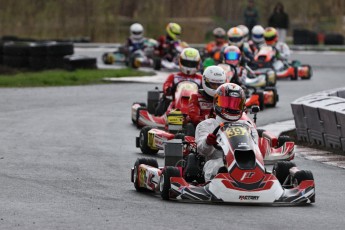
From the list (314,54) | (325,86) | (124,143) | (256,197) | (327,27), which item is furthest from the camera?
(327,27)

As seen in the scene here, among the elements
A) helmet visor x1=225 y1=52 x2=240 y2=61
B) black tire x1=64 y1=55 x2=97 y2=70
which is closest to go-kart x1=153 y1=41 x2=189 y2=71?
black tire x1=64 y1=55 x2=97 y2=70

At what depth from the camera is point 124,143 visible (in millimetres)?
16297

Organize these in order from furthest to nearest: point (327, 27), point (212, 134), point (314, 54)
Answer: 1. point (327, 27)
2. point (314, 54)
3. point (212, 134)

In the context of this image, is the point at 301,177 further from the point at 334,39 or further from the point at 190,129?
the point at 334,39

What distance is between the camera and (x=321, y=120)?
52.1 feet

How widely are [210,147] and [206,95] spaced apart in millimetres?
2605

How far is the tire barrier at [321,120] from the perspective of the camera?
49.9 ft

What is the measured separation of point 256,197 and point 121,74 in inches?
770

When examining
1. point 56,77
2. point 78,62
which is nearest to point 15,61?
point 78,62

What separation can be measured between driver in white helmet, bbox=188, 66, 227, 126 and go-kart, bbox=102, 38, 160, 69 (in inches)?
719

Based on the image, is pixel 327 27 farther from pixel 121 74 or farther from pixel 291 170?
pixel 291 170

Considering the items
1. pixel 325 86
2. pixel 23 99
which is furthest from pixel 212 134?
pixel 325 86

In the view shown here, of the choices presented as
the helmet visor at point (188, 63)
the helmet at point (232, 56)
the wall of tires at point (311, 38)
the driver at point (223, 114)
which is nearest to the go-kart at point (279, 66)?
the helmet at point (232, 56)

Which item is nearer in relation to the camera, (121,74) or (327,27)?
(121,74)
